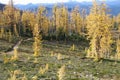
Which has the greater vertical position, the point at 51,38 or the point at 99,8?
the point at 99,8

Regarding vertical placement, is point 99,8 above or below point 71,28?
above

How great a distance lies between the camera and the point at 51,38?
413ft

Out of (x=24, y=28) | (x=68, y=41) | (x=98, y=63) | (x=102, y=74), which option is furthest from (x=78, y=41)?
(x=102, y=74)

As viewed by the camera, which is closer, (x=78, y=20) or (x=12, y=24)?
(x=12, y=24)

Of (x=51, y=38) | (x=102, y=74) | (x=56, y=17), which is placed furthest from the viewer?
(x=56, y=17)

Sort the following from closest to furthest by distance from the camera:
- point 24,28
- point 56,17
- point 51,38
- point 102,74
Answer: point 102,74, point 51,38, point 24,28, point 56,17

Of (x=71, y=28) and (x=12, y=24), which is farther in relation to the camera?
(x=71, y=28)

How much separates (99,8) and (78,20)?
86426 mm

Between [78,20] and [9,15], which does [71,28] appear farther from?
[9,15]

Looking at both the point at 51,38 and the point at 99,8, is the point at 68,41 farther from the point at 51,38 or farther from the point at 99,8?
the point at 99,8

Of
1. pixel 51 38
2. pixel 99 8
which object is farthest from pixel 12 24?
pixel 99 8

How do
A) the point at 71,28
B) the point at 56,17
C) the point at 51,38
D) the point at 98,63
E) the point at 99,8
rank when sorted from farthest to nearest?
the point at 71,28
the point at 56,17
the point at 51,38
the point at 99,8
the point at 98,63

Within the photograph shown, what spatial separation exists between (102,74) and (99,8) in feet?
76.7

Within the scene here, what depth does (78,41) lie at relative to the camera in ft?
422
